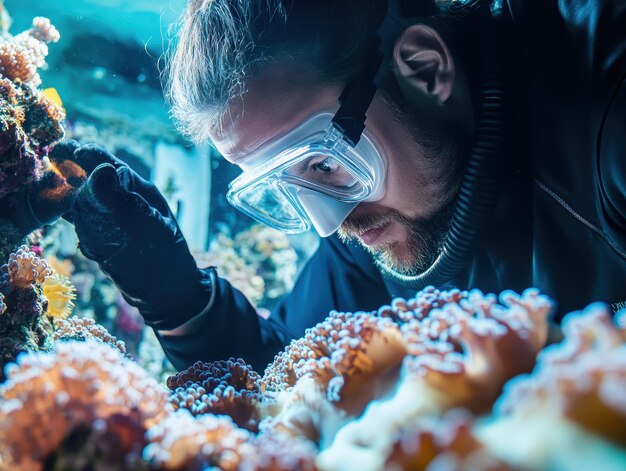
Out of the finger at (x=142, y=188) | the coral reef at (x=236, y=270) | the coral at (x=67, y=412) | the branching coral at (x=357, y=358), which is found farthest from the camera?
the coral reef at (x=236, y=270)

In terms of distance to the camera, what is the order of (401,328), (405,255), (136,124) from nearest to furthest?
1. (401,328)
2. (405,255)
3. (136,124)

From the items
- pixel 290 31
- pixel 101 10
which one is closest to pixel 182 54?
pixel 290 31

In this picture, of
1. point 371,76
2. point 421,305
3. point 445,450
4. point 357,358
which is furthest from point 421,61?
point 445,450

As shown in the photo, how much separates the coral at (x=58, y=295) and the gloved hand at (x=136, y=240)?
0.50 ft

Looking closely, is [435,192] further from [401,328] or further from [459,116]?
[401,328]

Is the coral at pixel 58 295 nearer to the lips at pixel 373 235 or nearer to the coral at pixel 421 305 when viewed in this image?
the lips at pixel 373 235

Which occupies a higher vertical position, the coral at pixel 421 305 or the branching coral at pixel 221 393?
the coral at pixel 421 305

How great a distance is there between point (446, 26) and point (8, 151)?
1.57 m

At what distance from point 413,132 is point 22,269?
135 centimetres

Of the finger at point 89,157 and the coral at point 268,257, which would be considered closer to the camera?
the finger at point 89,157

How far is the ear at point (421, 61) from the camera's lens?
144 cm

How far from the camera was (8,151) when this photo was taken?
1381mm

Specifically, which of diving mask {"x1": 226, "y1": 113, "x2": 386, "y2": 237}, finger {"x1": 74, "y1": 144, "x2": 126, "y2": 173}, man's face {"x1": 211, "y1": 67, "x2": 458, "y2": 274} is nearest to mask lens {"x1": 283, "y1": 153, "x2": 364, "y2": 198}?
diving mask {"x1": 226, "y1": 113, "x2": 386, "y2": 237}

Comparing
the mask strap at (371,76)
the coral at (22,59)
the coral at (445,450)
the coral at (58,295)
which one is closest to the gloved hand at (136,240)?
the coral at (58,295)
